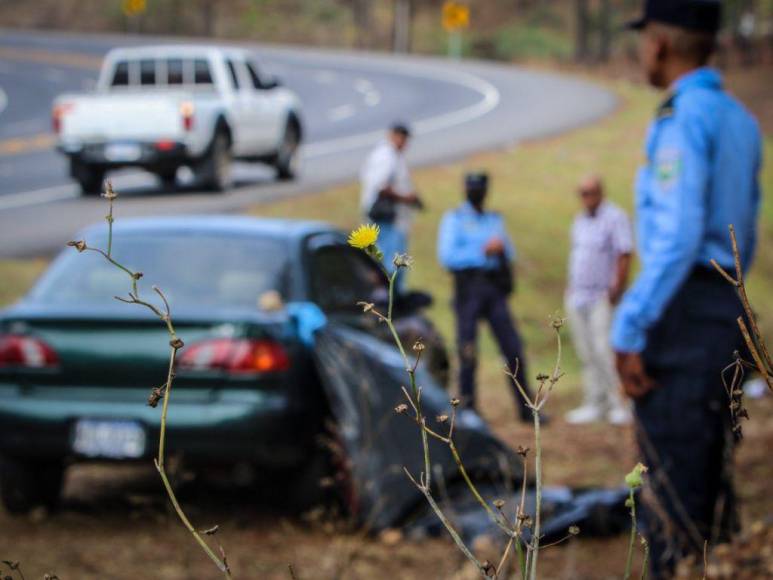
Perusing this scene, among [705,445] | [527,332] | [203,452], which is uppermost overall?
[705,445]

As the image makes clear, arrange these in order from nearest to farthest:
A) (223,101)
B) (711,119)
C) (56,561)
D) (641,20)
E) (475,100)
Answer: (711,119) → (641,20) → (56,561) → (223,101) → (475,100)

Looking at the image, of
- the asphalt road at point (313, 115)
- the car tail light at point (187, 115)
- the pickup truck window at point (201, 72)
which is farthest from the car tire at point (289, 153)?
the car tail light at point (187, 115)

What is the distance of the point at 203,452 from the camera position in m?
6.42

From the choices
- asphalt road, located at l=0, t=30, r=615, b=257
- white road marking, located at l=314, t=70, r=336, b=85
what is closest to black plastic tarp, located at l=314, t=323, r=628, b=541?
asphalt road, located at l=0, t=30, r=615, b=257

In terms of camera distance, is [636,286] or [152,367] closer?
[636,286]

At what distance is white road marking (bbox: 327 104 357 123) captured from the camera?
122 feet

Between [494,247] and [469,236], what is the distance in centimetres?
21

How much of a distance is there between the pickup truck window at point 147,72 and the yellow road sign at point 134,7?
47604 millimetres

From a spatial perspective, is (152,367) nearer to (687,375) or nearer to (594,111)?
(687,375)

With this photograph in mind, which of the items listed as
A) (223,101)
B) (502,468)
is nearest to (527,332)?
(223,101)

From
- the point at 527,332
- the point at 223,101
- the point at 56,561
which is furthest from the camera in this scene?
the point at 223,101

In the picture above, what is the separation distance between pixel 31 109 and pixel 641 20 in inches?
1453

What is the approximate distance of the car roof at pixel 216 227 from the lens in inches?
286

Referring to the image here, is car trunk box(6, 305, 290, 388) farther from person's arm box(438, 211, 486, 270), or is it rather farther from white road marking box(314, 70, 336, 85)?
white road marking box(314, 70, 336, 85)
